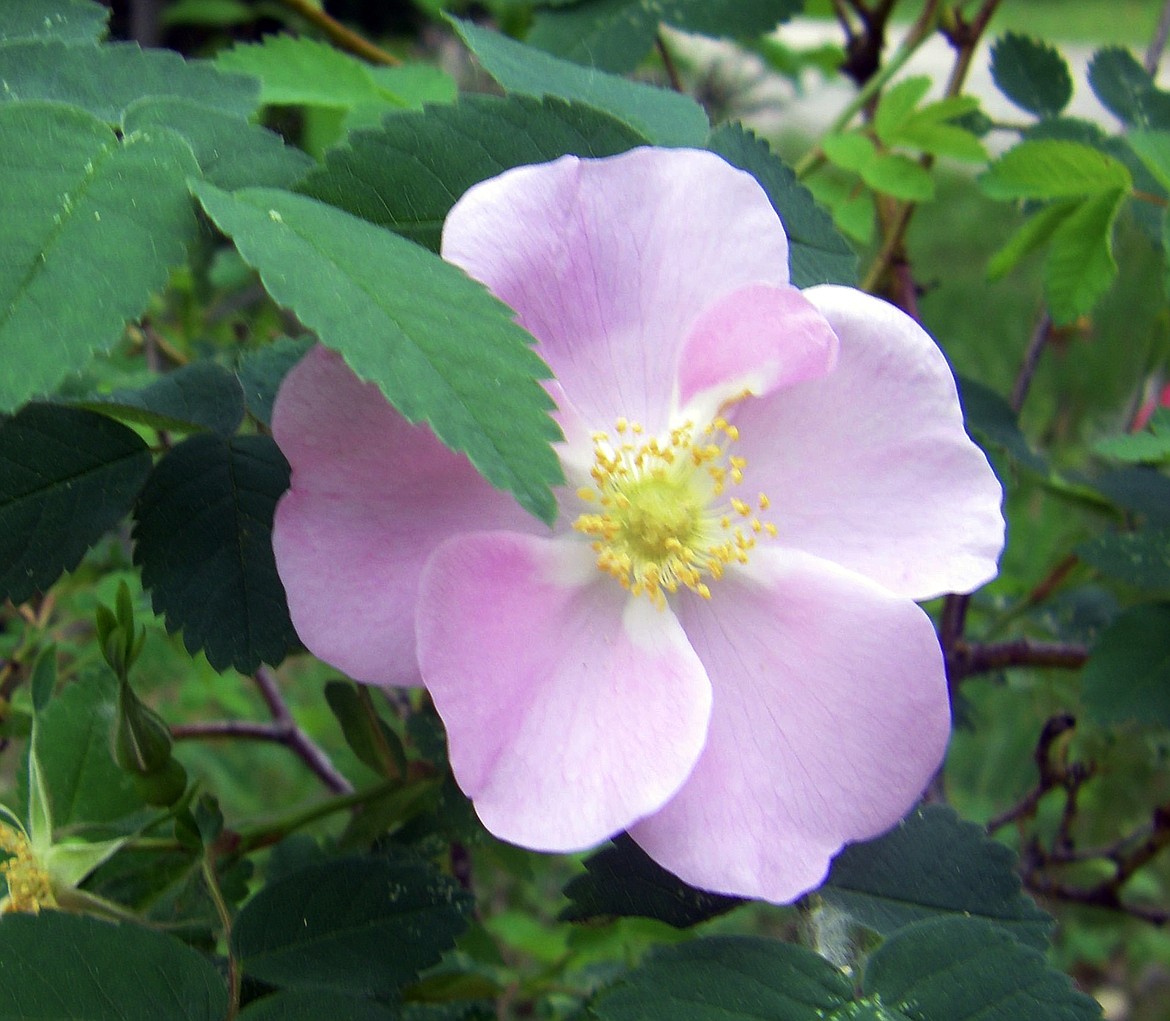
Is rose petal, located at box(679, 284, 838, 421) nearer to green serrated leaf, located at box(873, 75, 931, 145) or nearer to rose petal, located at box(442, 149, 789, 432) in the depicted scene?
rose petal, located at box(442, 149, 789, 432)

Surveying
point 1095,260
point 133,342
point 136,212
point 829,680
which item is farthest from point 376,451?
point 133,342

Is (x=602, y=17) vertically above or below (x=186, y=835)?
above

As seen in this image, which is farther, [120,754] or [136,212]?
[120,754]

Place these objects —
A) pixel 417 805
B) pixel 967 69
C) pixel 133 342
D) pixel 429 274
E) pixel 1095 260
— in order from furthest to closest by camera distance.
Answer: pixel 133 342 < pixel 967 69 < pixel 1095 260 < pixel 417 805 < pixel 429 274

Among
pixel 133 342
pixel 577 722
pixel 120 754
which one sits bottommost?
pixel 133 342

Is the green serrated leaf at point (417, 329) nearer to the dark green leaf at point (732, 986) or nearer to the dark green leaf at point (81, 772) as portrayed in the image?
the dark green leaf at point (732, 986)

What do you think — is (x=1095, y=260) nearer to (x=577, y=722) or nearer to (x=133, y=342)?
(x=577, y=722)

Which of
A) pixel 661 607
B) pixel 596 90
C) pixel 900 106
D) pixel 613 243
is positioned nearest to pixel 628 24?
pixel 900 106
